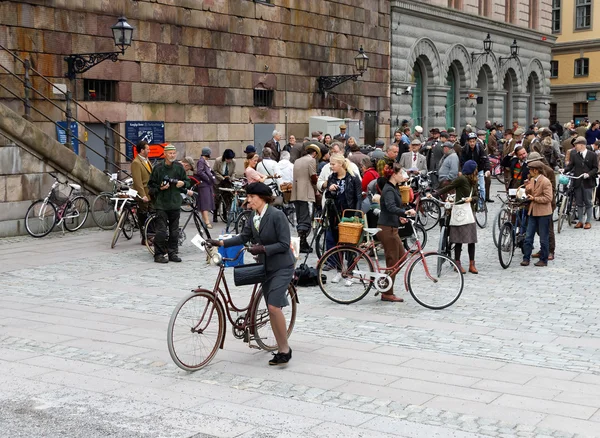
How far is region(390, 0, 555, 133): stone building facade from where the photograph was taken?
3316 centimetres

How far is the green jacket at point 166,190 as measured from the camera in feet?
46.7

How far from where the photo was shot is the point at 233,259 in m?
8.16

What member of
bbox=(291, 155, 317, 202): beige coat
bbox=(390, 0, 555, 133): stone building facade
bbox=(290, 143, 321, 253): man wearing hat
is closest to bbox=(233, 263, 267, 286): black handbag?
bbox=(290, 143, 321, 253): man wearing hat

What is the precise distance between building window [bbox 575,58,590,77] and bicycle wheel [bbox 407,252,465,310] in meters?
50.8

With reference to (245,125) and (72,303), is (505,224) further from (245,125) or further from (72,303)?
(245,125)

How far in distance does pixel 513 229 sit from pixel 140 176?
20.6 ft

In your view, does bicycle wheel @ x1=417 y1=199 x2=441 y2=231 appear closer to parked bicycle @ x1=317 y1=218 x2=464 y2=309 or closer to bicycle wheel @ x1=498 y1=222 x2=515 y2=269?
bicycle wheel @ x1=498 y1=222 x2=515 y2=269

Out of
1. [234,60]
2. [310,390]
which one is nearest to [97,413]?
[310,390]

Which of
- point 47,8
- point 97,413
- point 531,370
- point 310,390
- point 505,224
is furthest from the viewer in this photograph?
point 47,8

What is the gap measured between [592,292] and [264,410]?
21.7 ft

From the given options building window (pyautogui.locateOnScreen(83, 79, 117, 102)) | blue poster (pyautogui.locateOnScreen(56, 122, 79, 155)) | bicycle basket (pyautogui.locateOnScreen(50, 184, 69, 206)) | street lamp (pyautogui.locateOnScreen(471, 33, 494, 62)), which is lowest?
bicycle basket (pyautogui.locateOnScreen(50, 184, 69, 206))

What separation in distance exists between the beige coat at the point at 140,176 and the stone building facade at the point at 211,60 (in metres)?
4.58

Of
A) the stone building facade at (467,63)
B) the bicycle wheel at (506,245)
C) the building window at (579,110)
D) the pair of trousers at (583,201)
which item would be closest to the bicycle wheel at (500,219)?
the bicycle wheel at (506,245)

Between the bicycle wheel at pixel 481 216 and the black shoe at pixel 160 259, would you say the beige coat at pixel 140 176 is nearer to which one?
the black shoe at pixel 160 259
